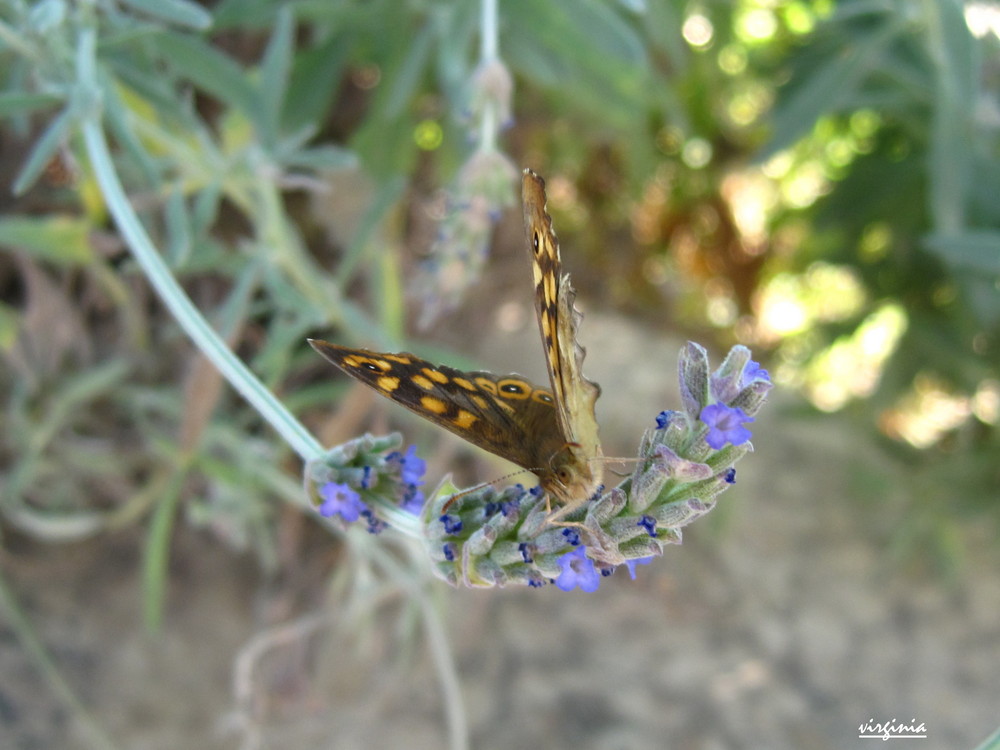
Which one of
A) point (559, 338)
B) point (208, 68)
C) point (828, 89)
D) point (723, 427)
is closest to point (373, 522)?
point (559, 338)

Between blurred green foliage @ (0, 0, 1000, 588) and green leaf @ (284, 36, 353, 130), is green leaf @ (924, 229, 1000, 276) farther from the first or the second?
green leaf @ (284, 36, 353, 130)

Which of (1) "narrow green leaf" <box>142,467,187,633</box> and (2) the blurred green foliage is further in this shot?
(1) "narrow green leaf" <box>142,467,187,633</box>

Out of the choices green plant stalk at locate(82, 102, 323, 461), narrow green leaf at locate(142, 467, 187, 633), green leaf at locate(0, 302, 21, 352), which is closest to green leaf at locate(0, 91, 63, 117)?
green plant stalk at locate(82, 102, 323, 461)

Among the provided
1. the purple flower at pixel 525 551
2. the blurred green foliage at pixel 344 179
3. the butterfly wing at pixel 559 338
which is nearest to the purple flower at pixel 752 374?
the butterfly wing at pixel 559 338

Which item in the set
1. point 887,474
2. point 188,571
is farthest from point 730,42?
point 188,571

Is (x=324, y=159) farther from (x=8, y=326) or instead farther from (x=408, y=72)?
(x=8, y=326)

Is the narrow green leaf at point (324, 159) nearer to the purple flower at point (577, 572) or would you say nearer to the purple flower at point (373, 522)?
the purple flower at point (373, 522)
